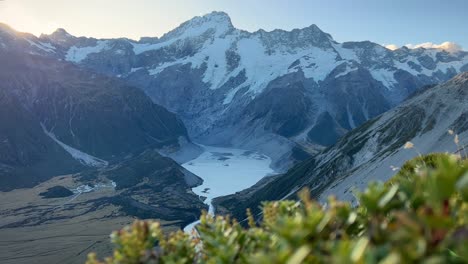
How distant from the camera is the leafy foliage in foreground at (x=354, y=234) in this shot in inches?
126

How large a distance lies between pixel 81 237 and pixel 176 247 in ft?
536

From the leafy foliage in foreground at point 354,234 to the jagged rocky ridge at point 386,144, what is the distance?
80.9 metres

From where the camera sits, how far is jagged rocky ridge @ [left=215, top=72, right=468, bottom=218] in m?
96.2

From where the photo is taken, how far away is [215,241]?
5.21 meters

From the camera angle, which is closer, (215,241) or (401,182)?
(401,182)

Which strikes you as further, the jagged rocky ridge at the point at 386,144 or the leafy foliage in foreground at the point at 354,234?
the jagged rocky ridge at the point at 386,144

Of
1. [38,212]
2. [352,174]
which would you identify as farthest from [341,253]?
[38,212]

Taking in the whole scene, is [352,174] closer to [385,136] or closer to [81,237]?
[385,136]

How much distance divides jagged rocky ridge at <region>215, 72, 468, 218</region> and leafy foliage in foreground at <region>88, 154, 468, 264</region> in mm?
80902

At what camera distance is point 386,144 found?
12438 cm

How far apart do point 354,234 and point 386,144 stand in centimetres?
12544

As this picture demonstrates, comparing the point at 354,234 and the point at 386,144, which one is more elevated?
the point at 354,234

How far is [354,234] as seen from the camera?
207 inches

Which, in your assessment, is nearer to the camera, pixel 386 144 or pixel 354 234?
pixel 354 234
